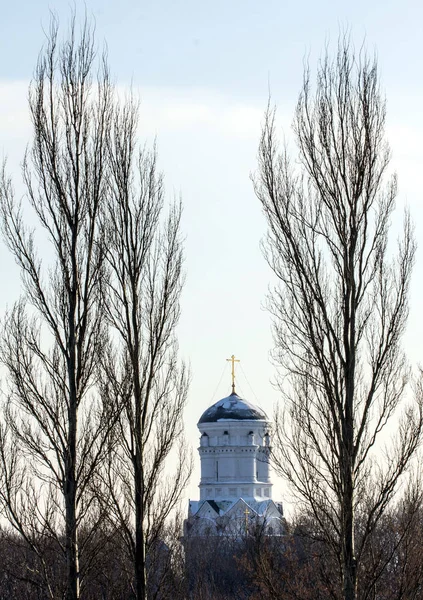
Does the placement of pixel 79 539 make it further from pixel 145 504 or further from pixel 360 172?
pixel 360 172

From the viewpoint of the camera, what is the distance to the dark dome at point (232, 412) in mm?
96688

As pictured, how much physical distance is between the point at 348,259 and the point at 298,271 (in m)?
0.60

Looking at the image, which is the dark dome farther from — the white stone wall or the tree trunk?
the tree trunk

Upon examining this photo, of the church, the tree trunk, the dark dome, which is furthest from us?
the dark dome

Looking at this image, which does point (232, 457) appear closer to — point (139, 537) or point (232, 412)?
point (232, 412)

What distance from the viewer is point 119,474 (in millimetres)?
17031

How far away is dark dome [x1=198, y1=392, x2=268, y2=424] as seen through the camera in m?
96.7

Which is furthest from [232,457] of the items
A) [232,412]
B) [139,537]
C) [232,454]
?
[139,537]

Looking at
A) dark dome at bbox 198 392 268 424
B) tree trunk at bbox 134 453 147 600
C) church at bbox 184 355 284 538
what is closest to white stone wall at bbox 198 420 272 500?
church at bbox 184 355 284 538

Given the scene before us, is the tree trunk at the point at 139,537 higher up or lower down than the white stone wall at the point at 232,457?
lower down

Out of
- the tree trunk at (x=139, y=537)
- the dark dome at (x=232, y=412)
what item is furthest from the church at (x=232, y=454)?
the tree trunk at (x=139, y=537)

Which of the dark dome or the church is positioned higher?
the dark dome

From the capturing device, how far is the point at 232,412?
97.0 metres

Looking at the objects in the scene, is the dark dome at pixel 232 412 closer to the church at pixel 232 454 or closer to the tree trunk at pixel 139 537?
the church at pixel 232 454
